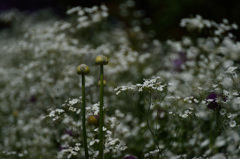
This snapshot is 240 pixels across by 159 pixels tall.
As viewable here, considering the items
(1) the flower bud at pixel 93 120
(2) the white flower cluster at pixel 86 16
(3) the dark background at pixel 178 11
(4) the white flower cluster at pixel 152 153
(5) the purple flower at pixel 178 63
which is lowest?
(4) the white flower cluster at pixel 152 153

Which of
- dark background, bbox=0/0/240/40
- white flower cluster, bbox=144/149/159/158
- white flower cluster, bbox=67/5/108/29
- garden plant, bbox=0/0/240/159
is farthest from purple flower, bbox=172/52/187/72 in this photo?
white flower cluster, bbox=144/149/159/158

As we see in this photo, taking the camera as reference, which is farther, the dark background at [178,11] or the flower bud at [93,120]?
the dark background at [178,11]

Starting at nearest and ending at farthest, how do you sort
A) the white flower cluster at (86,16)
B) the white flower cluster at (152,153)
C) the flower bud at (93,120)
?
1. the white flower cluster at (152,153)
2. the flower bud at (93,120)
3. the white flower cluster at (86,16)

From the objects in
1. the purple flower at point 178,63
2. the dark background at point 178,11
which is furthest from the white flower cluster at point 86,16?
the dark background at point 178,11

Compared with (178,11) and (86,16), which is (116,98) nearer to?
(86,16)

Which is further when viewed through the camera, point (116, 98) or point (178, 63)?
point (178, 63)

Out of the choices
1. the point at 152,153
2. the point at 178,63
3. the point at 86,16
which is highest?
the point at 86,16

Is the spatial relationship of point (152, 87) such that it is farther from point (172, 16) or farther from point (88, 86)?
point (172, 16)

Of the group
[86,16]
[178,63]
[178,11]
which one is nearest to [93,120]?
[86,16]

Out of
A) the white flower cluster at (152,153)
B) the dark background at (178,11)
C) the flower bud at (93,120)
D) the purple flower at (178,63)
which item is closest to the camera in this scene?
the white flower cluster at (152,153)

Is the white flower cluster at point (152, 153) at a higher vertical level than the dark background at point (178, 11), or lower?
lower

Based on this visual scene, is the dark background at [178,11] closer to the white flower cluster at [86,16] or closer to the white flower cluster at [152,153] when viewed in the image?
the white flower cluster at [86,16]

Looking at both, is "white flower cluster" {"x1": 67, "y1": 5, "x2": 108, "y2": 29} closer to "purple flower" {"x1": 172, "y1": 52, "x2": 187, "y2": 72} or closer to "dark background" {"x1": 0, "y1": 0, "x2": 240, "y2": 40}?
Answer: "purple flower" {"x1": 172, "y1": 52, "x2": 187, "y2": 72}

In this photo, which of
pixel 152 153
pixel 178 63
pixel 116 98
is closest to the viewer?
pixel 152 153
